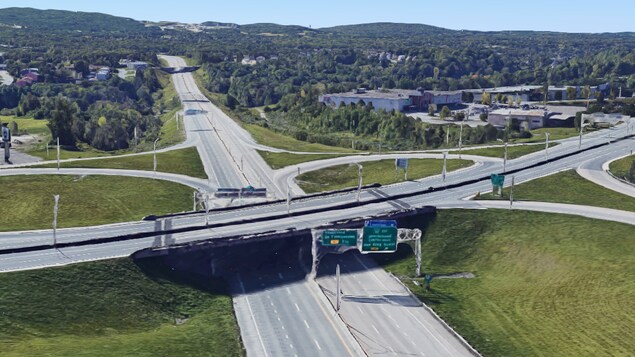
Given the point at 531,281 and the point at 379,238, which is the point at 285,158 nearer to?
the point at 379,238

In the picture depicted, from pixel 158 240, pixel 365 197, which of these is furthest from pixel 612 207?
pixel 158 240

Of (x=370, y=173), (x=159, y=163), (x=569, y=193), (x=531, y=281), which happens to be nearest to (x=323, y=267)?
(x=531, y=281)

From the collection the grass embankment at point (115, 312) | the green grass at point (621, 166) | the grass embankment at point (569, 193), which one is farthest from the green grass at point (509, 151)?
the grass embankment at point (115, 312)

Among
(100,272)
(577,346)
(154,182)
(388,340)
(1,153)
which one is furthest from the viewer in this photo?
(1,153)

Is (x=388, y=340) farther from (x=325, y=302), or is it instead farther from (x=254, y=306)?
(x=254, y=306)

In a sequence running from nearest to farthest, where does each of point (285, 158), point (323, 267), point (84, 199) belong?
point (323, 267) < point (84, 199) < point (285, 158)

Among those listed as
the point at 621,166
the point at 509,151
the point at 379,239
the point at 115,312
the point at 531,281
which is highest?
the point at 509,151

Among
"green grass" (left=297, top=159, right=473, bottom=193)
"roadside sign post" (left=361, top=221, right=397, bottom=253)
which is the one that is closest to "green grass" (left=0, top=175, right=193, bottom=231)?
"green grass" (left=297, top=159, right=473, bottom=193)
